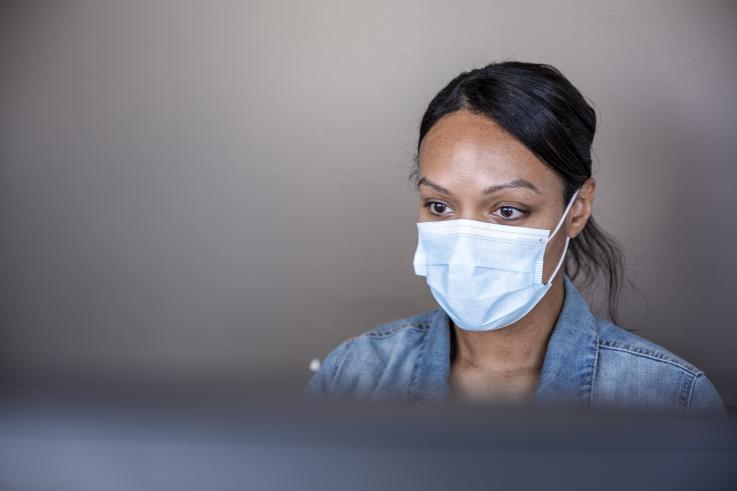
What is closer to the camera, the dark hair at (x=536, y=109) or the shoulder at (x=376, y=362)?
the dark hair at (x=536, y=109)

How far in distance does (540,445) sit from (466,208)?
100cm

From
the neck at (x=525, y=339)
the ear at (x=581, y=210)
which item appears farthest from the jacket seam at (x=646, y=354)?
the ear at (x=581, y=210)

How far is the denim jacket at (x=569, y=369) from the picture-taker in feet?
4.44

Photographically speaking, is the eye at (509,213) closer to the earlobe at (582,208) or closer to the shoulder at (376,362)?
the earlobe at (582,208)

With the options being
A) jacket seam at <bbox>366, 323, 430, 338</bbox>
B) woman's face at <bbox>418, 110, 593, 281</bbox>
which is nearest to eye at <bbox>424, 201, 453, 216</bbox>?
woman's face at <bbox>418, 110, 593, 281</bbox>

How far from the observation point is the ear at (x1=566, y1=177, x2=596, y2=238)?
147 centimetres

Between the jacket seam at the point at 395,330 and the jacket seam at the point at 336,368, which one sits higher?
the jacket seam at the point at 395,330

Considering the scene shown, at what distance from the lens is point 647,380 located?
4.48 ft

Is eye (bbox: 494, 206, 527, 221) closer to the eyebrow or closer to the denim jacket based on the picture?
the eyebrow

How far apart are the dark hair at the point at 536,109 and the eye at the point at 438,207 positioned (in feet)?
0.54

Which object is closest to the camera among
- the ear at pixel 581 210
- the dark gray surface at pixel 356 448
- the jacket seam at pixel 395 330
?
the dark gray surface at pixel 356 448

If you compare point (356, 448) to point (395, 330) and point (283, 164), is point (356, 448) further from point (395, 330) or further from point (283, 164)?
point (283, 164)

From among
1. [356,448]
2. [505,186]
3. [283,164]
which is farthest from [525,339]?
[283,164]

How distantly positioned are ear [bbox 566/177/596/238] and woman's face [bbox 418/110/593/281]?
0.15 ft
